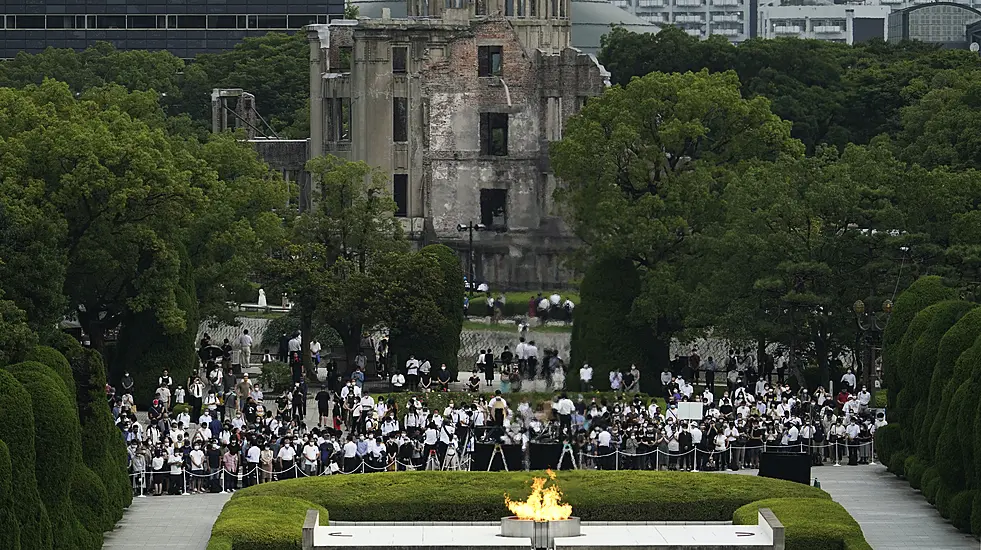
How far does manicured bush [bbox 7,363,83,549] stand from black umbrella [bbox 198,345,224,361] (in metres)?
32.7

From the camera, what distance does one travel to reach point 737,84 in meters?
87.4

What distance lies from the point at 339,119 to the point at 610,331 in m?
27.6


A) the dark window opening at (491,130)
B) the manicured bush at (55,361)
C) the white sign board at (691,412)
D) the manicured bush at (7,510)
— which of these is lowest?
the white sign board at (691,412)

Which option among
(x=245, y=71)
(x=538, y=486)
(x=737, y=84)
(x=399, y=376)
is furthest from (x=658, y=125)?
(x=245, y=71)

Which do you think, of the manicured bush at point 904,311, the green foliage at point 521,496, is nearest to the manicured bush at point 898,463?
the manicured bush at point 904,311

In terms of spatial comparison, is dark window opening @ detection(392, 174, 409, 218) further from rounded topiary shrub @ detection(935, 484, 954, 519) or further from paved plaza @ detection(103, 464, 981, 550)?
rounded topiary shrub @ detection(935, 484, 954, 519)

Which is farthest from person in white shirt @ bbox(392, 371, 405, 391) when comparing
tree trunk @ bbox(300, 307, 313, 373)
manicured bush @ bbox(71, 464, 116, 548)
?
manicured bush @ bbox(71, 464, 116, 548)

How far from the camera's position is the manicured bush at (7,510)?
143 ft

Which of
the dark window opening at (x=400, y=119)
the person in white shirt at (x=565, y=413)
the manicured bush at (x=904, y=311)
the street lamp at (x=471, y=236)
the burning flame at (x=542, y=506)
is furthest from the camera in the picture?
the dark window opening at (x=400, y=119)

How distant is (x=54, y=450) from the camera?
157 ft

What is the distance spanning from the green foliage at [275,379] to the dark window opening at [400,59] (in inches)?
1023

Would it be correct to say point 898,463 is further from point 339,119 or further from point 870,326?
point 339,119

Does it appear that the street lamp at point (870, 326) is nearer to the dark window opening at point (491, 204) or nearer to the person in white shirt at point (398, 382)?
the person in white shirt at point (398, 382)

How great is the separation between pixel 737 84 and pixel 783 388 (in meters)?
19.4
